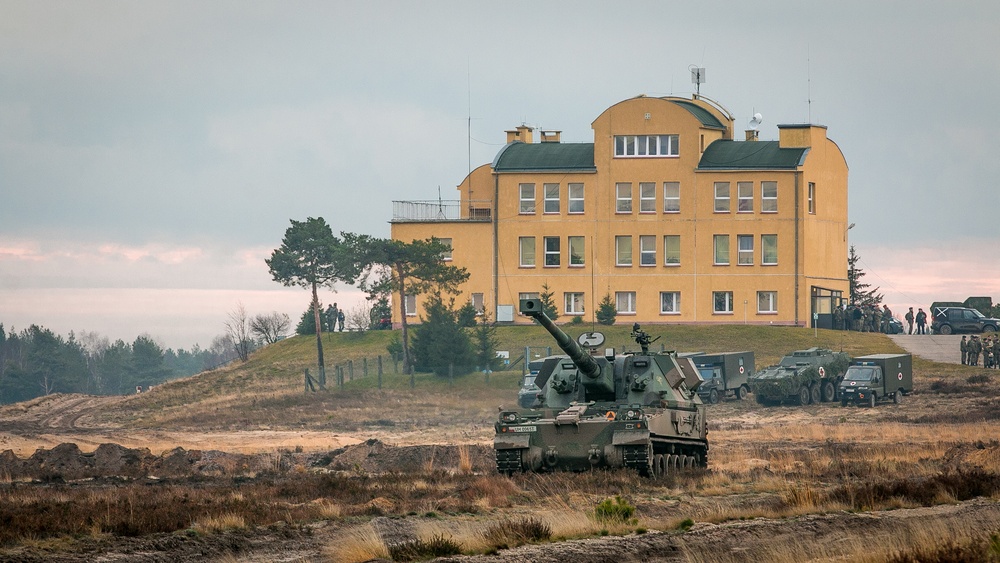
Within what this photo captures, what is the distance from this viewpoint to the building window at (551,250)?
81.9 meters

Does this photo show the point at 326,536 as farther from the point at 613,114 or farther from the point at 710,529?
the point at 613,114

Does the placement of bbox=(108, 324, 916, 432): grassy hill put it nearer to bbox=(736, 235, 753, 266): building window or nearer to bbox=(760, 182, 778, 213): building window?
bbox=(736, 235, 753, 266): building window

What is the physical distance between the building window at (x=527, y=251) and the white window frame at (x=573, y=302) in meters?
2.52

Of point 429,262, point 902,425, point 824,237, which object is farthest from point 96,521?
point 824,237

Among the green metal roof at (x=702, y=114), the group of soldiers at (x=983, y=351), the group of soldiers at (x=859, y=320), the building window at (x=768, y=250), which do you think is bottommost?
the group of soldiers at (x=983, y=351)

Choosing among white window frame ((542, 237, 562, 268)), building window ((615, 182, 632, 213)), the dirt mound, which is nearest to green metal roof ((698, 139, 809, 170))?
building window ((615, 182, 632, 213))

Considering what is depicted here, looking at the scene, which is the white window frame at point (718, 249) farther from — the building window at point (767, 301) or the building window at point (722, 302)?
the building window at point (767, 301)

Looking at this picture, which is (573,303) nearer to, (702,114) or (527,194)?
(527,194)

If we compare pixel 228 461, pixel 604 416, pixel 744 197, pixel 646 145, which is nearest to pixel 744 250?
pixel 744 197

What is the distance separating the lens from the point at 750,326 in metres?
76.8

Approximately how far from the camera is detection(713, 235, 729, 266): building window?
8025 centimetres

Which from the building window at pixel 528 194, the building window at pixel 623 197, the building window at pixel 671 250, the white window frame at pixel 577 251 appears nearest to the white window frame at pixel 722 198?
the building window at pixel 671 250

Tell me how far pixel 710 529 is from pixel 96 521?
7839 mm

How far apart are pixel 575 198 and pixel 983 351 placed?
963 inches
